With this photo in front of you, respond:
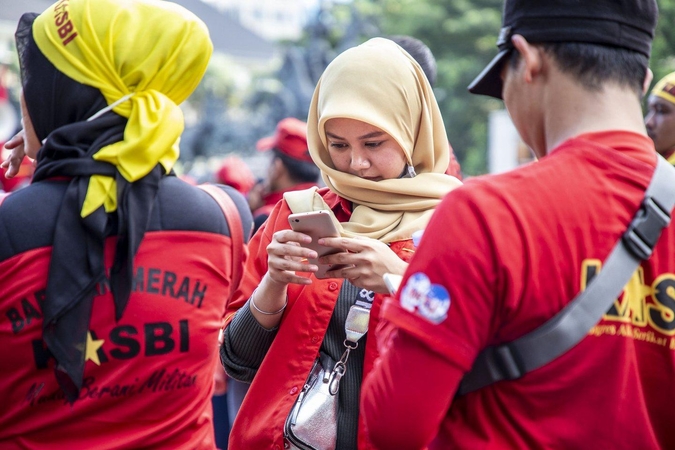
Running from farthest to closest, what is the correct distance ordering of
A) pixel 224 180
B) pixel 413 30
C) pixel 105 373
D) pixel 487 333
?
1. pixel 413 30
2. pixel 224 180
3. pixel 105 373
4. pixel 487 333

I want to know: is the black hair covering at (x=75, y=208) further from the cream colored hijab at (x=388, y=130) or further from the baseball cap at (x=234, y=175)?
the baseball cap at (x=234, y=175)

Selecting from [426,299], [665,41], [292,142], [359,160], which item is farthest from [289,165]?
[665,41]

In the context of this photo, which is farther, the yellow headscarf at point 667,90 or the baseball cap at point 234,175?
the baseball cap at point 234,175

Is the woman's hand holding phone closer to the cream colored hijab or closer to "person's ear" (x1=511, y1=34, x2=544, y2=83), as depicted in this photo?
the cream colored hijab

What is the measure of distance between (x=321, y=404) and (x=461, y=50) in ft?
86.1

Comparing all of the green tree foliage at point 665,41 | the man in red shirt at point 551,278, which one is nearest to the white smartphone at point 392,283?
the man in red shirt at point 551,278

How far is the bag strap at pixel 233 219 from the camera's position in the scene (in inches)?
96.0

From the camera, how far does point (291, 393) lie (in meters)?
2.29

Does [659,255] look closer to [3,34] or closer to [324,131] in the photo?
[324,131]

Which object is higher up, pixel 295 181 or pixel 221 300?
pixel 221 300

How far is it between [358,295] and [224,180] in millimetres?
4632

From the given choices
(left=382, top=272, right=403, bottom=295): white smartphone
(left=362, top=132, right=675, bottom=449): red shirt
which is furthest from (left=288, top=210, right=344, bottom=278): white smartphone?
(left=362, top=132, right=675, bottom=449): red shirt

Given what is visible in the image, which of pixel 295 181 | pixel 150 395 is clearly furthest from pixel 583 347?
pixel 295 181

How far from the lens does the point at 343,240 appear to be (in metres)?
2.15
